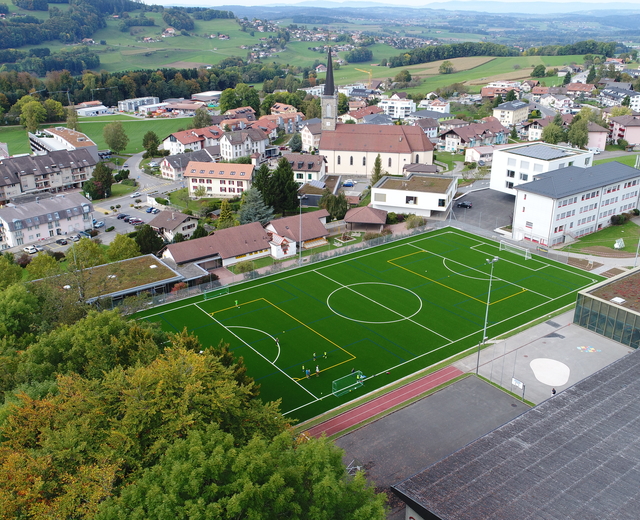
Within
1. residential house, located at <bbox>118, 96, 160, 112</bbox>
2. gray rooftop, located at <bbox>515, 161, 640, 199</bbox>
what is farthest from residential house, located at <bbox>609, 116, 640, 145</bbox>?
residential house, located at <bbox>118, 96, 160, 112</bbox>

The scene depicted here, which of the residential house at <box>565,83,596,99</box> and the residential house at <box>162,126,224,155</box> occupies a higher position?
the residential house at <box>565,83,596,99</box>

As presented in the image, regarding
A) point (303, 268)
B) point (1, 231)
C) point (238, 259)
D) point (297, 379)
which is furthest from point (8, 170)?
point (297, 379)

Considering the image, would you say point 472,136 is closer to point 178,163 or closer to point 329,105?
point 329,105

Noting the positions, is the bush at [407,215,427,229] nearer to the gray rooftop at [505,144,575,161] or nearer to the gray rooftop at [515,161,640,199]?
the gray rooftop at [515,161,640,199]

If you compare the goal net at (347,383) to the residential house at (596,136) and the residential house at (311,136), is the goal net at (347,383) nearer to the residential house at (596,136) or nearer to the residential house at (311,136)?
the residential house at (311,136)

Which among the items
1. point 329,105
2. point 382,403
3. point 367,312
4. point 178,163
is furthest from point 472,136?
point 382,403

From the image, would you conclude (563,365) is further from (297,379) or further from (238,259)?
(238,259)
